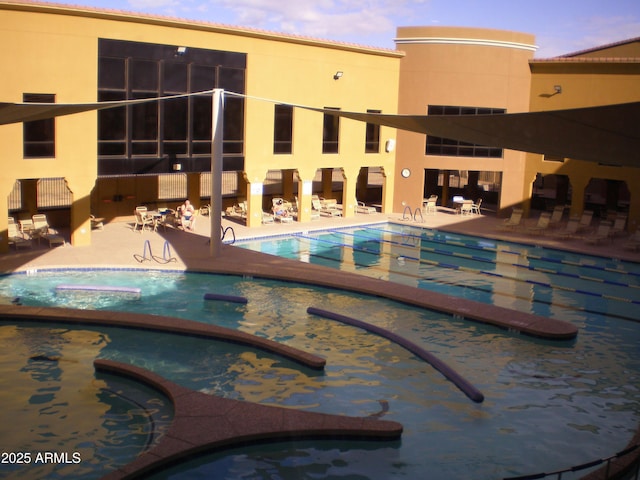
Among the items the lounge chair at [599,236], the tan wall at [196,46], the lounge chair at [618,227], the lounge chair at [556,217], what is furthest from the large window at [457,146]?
the lounge chair at [599,236]

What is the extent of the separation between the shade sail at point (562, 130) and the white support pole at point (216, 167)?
8.35 metres

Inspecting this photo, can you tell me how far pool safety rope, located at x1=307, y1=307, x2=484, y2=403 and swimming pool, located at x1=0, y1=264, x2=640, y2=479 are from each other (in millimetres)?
145

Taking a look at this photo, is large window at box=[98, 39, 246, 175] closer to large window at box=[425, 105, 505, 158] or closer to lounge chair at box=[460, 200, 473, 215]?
large window at box=[425, 105, 505, 158]

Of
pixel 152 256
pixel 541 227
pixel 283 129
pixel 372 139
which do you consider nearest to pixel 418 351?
pixel 152 256

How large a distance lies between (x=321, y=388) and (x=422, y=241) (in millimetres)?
14106

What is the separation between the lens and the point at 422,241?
81.5 ft

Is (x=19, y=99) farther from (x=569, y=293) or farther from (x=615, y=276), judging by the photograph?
(x=615, y=276)

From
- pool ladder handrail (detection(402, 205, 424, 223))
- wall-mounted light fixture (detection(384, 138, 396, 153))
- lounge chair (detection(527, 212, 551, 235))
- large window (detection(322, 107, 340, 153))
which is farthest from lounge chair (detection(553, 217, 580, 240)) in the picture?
large window (detection(322, 107, 340, 153))

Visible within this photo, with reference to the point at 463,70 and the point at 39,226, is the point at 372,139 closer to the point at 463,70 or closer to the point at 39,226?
the point at 463,70

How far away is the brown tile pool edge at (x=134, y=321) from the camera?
1328cm

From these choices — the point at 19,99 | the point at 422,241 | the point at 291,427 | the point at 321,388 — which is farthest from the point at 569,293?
the point at 19,99

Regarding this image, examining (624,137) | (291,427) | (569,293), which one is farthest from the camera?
(569,293)

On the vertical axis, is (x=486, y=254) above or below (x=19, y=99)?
below

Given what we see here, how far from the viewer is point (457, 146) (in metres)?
29.8
